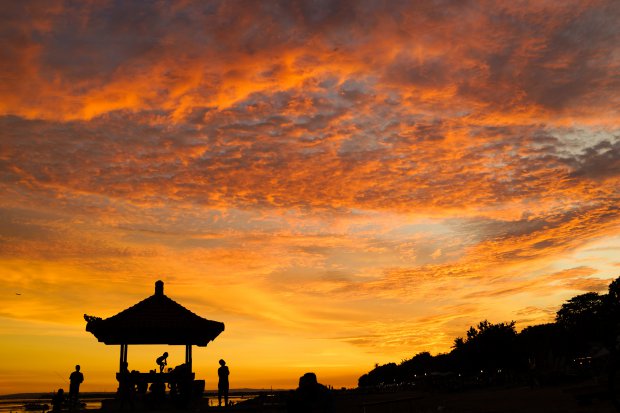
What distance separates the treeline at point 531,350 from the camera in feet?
156

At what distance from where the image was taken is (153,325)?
67.3ft

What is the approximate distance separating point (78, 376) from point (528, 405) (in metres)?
21.8

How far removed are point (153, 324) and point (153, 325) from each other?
0.12 ft

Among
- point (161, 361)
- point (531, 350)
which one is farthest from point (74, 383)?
point (531, 350)

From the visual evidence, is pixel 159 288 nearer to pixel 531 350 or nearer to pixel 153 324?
pixel 153 324

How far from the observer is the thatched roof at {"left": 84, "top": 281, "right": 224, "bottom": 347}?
20.5m

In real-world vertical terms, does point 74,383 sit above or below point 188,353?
below

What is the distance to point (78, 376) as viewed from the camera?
25.0m

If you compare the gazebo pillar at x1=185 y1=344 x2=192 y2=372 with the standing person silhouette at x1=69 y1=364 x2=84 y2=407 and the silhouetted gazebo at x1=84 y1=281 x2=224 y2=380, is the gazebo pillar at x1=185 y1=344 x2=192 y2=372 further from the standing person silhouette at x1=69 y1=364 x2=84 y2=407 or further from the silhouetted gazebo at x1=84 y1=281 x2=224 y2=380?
the standing person silhouette at x1=69 y1=364 x2=84 y2=407

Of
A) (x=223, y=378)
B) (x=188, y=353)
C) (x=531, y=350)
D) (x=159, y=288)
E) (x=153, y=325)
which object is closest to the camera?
(x=153, y=325)

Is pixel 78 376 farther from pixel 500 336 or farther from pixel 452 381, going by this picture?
pixel 500 336

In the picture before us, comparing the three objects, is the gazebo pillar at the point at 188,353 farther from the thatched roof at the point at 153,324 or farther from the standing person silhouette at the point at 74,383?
the standing person silhouette at the point at 74,383

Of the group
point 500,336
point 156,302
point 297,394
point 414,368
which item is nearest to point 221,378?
point 156,302

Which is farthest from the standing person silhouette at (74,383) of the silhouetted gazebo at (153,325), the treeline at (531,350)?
the treeline at (531,350)
